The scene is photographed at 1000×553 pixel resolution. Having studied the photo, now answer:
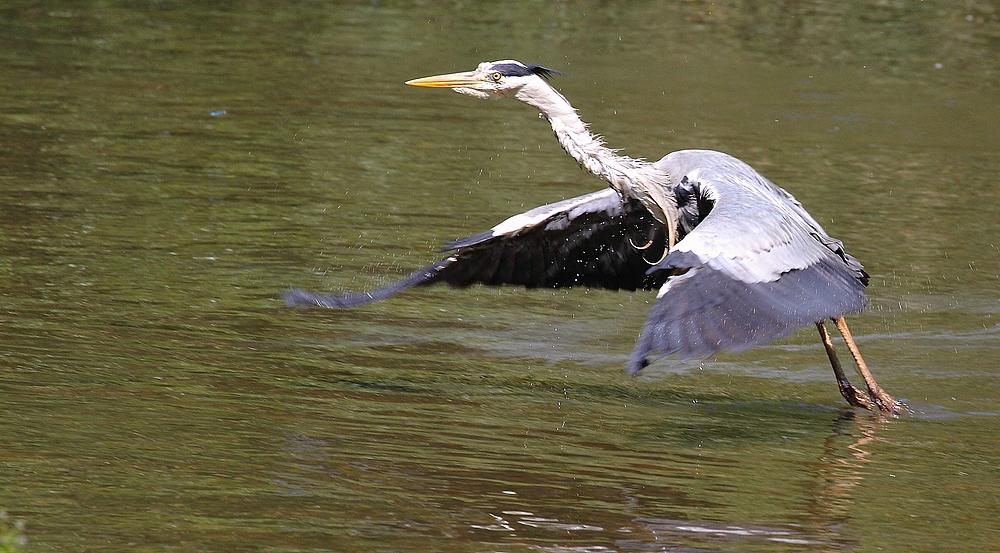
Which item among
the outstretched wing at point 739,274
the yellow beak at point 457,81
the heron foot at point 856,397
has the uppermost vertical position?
the yellow beak at point 457,81

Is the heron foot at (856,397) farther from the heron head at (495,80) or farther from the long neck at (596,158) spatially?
the heron head at (495,80)

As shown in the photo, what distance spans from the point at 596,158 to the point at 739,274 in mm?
1254

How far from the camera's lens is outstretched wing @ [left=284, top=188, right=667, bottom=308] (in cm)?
701

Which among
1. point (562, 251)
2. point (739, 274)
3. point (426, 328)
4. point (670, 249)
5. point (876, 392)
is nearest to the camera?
point (739, 274)

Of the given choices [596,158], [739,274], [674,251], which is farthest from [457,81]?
[739,274]

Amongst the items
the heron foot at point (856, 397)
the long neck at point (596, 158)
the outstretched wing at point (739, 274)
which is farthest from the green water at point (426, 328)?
the long neck at point (596, 158)

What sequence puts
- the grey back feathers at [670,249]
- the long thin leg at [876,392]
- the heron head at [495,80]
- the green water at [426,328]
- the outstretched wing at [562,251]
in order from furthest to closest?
1. the outstretched wing at [562,251]
2. the long thin leg at [876,392]
3. the heron head at [495,80]
4. the grey back feathers at [670,249]
5. the green water at [426,328]

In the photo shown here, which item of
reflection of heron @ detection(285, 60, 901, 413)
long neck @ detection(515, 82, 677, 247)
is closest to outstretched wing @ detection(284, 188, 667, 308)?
reflection of heron @ detection(285, 60, 901, 413)

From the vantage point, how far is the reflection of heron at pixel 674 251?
5465 mm

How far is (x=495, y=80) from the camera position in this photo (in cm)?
663

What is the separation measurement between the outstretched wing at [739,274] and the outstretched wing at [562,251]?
1.20 ft

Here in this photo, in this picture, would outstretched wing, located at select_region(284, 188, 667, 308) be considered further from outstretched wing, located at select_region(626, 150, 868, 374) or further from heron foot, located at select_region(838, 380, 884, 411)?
heron foot, located at select_region(838, 380, 884, 411)

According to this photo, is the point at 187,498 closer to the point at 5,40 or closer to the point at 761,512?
the point at 761,512

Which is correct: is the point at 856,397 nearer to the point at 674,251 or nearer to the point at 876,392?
the point at 876,392
